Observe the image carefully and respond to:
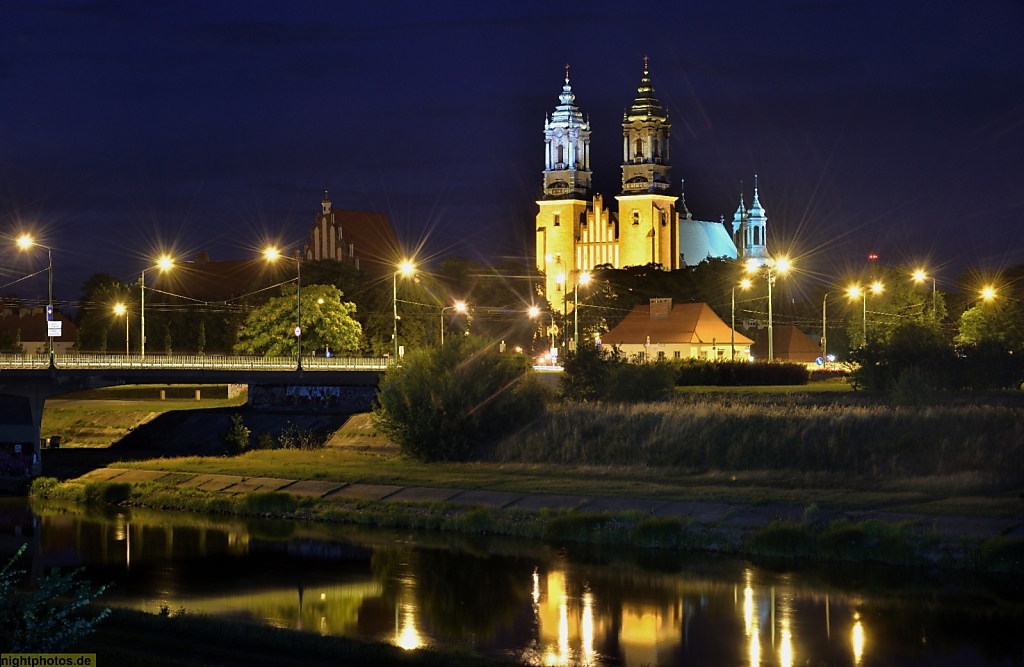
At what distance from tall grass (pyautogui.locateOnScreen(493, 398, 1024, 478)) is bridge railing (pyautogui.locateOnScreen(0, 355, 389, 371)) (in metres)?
21.6

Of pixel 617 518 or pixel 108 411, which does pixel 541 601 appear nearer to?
pixel 617 518

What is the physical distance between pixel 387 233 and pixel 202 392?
313 feet

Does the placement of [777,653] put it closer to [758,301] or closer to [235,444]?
[235,444]

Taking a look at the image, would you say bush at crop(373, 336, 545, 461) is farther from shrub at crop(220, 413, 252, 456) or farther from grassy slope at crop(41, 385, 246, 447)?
grassy slope at crop(41, 385, 246, 447)

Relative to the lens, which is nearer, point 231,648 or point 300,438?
point 231,648

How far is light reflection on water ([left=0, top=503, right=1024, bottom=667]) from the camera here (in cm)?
2534

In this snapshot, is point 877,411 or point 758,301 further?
point 758,301

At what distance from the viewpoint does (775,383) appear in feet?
250

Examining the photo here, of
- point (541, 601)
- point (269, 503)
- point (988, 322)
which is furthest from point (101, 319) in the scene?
point (541, 601)

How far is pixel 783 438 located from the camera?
149 ft

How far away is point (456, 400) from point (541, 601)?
22598mm

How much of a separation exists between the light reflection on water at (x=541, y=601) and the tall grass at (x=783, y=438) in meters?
10.5

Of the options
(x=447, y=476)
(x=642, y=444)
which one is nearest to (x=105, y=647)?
(x=447, y=476)

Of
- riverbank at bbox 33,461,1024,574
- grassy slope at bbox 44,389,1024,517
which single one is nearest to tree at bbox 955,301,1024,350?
grassy slope at bbox 44,389,1024,517
